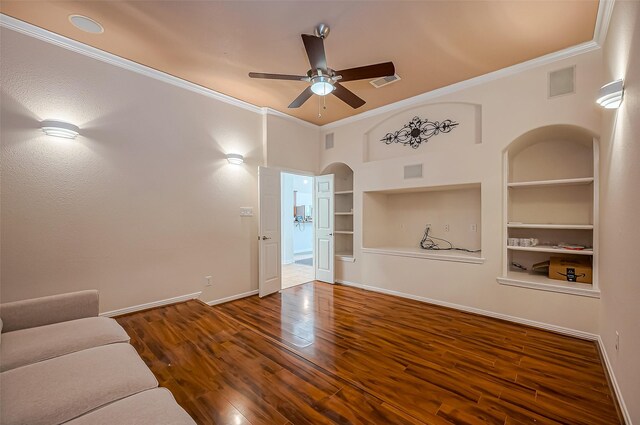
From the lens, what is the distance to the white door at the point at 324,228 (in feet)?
17.6

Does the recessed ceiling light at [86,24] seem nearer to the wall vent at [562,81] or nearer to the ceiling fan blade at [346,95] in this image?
the ceiling fan blade at [346,95]

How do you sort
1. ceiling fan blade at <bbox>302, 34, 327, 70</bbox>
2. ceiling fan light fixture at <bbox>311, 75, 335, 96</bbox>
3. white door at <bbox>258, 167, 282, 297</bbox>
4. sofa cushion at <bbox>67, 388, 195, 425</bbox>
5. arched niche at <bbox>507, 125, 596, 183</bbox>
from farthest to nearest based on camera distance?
white door at <bbox>258, 167, 282, 297</bbox>, arched niche at <bbox>507, 125, 596, 183</bbox>, ceiling fan light fixture at <bbox>311, 75, 335, 96</bbox>, ceiling fan blade at <bbox>302, 34, 327, 70</bbox>, sofa cushion at <bbox>67, 388, 195, 425</bbox>

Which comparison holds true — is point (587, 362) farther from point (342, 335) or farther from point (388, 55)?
point (388, 55)

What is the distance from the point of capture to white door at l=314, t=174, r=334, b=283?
5.35 metres

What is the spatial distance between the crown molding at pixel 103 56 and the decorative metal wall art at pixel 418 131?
110 inches

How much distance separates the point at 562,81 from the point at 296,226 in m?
6.98

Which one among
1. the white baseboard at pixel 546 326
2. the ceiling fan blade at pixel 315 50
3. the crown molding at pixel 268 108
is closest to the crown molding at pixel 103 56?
the crown molding at pixel 268 108

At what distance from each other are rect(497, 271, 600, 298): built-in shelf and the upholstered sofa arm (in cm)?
451

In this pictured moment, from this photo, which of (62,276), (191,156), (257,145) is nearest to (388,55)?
(257,145)

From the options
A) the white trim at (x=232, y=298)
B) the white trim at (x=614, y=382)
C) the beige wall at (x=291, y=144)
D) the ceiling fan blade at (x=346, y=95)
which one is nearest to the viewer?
the white trim at (x=614, y=382)

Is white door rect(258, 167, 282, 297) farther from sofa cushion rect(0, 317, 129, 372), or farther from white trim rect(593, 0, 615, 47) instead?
white trim rect(593, 0, 615, 47)

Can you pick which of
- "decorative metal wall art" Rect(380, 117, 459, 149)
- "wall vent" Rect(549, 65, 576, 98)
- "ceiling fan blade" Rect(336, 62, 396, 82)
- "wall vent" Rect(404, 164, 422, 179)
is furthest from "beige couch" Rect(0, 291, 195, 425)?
"wall vent" Rect(549, 65, 576, 98)

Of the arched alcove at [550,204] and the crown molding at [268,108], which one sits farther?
the arched alcove at [550,204]

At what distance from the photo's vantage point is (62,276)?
2.84 meters
